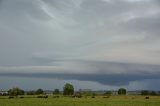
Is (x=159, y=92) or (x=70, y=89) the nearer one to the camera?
(x=159, y=92)

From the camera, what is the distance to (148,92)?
18738cm

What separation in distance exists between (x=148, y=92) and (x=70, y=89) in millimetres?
40565

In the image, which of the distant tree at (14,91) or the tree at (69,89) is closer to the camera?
the tree at (69,89)

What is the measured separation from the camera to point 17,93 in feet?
640

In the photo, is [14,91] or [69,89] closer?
[69,89]

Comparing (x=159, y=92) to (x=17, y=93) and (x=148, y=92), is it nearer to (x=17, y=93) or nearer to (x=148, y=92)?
(x=148, y=92)

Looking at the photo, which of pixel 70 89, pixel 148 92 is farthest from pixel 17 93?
pixel 148 92

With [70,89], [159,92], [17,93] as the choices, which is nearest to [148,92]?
[159,92]

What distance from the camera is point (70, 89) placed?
193 m

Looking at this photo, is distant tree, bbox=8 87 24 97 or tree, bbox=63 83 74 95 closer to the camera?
tree, bbox=63 83 74 95

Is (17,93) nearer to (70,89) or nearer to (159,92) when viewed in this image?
(70,89)

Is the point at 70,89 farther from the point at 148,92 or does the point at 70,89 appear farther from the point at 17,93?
the point at 148,92

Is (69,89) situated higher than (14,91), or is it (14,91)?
(69,89)

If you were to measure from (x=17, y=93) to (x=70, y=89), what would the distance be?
93.7 feet
